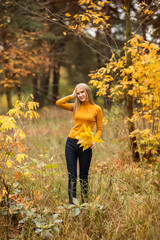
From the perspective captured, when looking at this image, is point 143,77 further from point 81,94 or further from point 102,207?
point 102,207

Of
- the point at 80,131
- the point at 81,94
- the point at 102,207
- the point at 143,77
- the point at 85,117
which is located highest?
the point at 143,77

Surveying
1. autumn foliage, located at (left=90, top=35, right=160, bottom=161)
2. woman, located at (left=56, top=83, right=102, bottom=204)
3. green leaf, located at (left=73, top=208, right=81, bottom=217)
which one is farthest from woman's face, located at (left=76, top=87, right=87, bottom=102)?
green leaf, located at (left=73, top=208, right=81, bottom=217)

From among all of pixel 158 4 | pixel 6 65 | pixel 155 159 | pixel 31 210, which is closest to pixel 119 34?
pixel 6 65

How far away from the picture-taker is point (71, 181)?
10.6 feet

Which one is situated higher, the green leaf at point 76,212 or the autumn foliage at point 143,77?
the autumn foliage at point 143,77

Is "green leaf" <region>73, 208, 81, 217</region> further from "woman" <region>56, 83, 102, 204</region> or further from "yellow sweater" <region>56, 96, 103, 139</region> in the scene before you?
"yellow sweater" <region>56, 96, 103, 139</region>

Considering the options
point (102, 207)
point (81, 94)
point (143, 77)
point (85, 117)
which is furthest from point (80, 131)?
point (143, 77)

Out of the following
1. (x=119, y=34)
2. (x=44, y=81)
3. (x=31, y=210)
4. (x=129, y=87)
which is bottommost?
(x=31, y=210)

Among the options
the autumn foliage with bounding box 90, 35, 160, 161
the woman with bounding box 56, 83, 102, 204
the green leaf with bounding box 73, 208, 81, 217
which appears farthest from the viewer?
the autumn foliage with bounding box 90, 35, 160, 161

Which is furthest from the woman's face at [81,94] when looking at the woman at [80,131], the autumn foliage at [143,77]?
the autumn foliage at [143,77]

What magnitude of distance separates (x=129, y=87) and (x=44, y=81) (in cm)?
1128

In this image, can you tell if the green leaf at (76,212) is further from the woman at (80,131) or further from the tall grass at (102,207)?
the woman at (80,131)

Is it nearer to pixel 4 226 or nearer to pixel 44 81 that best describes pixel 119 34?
pixel 44 81

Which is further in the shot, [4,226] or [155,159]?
[155,159]
